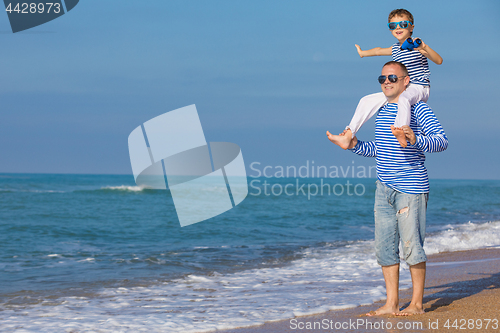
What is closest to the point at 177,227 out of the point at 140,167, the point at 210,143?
the point at 210,143

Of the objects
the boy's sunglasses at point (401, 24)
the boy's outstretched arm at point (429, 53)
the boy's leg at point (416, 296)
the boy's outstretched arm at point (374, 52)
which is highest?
the boy's sunglasses at point (401, 24)

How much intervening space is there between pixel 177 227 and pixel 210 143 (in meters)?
4.78

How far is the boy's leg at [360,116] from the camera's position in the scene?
2926mm

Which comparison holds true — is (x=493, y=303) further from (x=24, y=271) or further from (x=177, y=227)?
(x=177, y=227)

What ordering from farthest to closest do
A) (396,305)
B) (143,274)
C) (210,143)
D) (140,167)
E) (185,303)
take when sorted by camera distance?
(210,143), (140,167), (143,274), (185,303), (396,305)

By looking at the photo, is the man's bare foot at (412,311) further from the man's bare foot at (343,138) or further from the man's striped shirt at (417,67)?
the man's striped shirt at (417,67)

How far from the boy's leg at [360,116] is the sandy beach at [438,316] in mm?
1306

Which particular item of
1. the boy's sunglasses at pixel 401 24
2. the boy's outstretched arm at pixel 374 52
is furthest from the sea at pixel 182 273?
the boy's sunglasses at pixel 401 24

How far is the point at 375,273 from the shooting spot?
18.2ft

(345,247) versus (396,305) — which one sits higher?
(396,305)

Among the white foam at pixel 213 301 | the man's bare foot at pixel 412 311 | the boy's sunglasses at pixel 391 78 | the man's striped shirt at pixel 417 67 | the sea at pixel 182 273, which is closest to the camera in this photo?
the boy's sunglasses at pixel 391 78

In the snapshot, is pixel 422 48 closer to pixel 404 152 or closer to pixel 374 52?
pixel 374 52

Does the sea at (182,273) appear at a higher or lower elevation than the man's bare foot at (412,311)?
lower

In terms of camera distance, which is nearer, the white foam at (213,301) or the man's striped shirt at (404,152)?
the man's striped shirt at (404,152)
